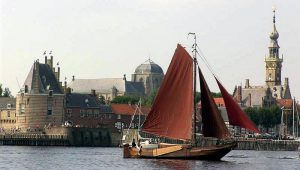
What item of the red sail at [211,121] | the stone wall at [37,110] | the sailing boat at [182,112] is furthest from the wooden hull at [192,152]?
the stone wall at [37,110]

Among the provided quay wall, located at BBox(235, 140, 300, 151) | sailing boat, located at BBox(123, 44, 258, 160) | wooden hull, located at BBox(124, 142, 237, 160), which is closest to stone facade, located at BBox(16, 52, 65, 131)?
quay wall, located at BBox(235, 140, 300, 151)

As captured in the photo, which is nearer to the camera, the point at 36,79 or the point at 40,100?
the point at 36,79

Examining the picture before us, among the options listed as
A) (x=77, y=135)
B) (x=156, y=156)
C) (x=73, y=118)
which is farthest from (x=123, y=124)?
(x=156, y=156)

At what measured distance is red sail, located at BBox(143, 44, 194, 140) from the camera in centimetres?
10188

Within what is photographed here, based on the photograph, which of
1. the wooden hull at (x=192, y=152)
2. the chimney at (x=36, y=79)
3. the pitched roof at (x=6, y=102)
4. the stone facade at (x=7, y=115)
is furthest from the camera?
the pitched roof at (x=6, y=102)

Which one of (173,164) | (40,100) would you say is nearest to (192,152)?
(173,164)

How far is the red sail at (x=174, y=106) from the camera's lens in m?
102

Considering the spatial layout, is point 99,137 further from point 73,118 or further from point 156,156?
point 156,156

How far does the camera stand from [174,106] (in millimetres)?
102125

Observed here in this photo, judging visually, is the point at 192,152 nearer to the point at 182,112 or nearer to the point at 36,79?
the point at 182,112

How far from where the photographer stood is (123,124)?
199000 mm

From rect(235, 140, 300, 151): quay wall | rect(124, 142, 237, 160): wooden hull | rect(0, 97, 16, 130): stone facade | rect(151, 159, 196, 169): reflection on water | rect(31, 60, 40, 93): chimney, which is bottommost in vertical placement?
rect(151, 159, 196, 169): reflection on water

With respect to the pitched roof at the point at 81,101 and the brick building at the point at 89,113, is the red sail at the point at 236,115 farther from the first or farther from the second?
the pitched roof at the point at 81,101

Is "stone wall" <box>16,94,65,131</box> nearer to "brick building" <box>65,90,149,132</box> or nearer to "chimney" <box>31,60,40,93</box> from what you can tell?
"chimney" <box>31,60,40,93</box>
